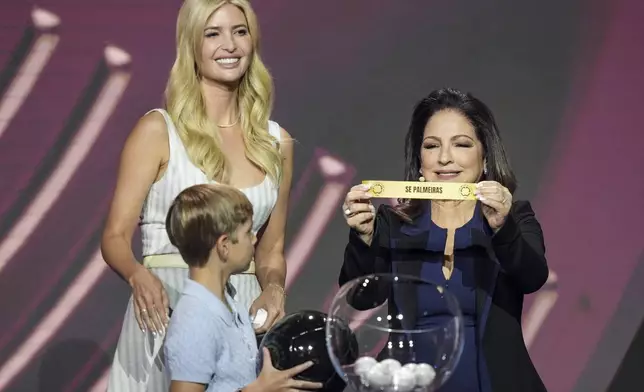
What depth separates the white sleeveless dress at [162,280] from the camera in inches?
96.6

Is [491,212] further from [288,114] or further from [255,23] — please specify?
[288,114]

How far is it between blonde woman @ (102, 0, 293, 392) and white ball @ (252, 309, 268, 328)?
0.08ft

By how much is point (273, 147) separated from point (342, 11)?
4.67ft

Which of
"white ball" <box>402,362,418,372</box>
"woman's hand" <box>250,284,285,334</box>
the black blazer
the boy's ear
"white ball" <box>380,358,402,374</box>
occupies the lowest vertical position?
"woman's hand" <box>250,284,285,334</box>

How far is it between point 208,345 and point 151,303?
0.31 m

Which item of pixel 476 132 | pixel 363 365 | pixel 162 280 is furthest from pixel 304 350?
pixel 476 132

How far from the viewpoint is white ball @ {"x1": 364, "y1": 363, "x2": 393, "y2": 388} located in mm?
1780

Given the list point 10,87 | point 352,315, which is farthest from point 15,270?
point 352,315

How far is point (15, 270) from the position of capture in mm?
3820

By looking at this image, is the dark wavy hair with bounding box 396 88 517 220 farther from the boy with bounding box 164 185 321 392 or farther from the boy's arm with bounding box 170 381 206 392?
the boy's arm with bounding box 170 381 206 392

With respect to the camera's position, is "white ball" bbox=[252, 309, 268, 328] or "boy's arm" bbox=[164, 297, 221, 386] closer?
"boy's arm" bbox=[164, 297, 221, 386]

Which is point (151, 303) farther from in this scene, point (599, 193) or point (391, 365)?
point (599, 193)

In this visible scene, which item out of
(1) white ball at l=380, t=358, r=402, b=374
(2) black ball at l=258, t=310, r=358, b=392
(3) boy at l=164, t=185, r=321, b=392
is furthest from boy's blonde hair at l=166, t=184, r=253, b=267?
(1) white ball at l=380, t=358, r=402, b=374

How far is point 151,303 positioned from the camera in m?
2.27
